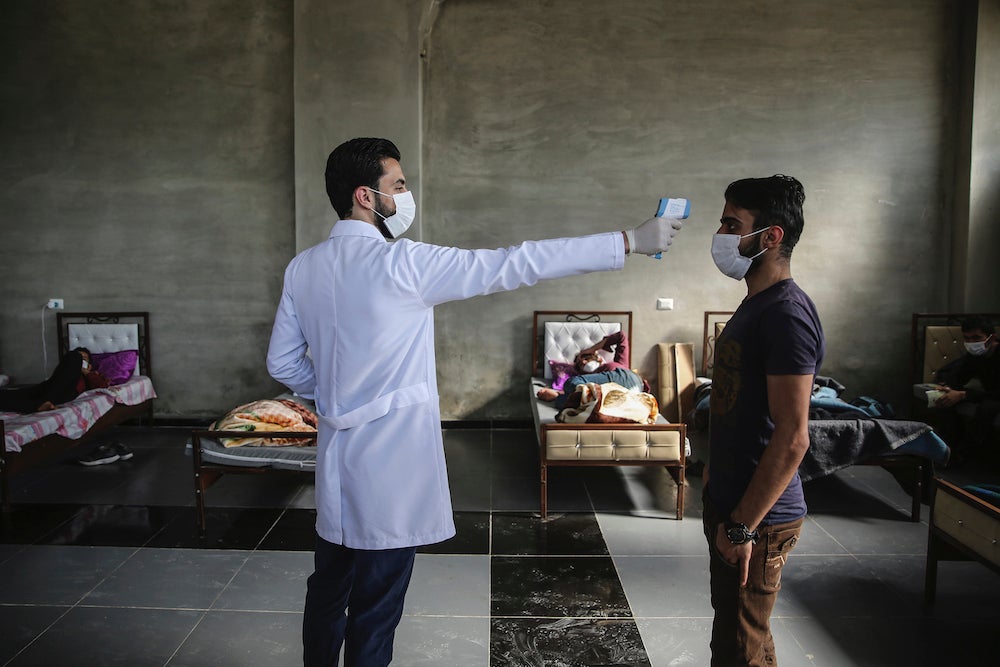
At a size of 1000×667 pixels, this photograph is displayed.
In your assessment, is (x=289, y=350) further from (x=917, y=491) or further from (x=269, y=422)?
(x=917, y=491)

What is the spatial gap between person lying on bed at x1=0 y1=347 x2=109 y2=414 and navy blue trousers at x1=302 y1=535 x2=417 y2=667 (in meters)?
3.69

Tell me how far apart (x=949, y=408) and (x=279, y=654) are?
187 inches

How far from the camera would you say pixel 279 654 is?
231 cm

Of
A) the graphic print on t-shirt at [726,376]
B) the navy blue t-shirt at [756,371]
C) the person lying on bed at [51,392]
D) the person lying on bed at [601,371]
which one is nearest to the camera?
the navy blue t-shirt at [756,371]

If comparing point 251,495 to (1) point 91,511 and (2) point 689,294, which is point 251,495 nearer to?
(1) point 91,511

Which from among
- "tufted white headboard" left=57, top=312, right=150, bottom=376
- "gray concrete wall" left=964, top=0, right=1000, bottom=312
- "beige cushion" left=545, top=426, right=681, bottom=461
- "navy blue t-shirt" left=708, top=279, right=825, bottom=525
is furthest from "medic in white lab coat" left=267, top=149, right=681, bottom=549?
"gray concrete wall" left=964, top=0, right=1000, bottom=312

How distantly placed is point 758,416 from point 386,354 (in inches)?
33.5

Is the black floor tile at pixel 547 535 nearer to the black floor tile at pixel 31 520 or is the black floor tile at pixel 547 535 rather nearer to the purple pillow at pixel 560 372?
the purple pillow at pixel 560 372

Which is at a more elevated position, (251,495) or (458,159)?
(458,159)

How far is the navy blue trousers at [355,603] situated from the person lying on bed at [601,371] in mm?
2718

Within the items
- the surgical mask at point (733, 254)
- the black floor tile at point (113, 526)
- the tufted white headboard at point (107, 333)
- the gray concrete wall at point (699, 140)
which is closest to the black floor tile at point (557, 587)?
the surgical mask at point (733, 254)

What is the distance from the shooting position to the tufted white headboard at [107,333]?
556 centimetres

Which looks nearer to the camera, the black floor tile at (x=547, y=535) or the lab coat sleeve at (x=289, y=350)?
the lab coat sleeve at (x=289, y=350)

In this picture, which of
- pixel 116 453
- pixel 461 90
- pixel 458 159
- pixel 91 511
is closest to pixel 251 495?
pixel 91 511
